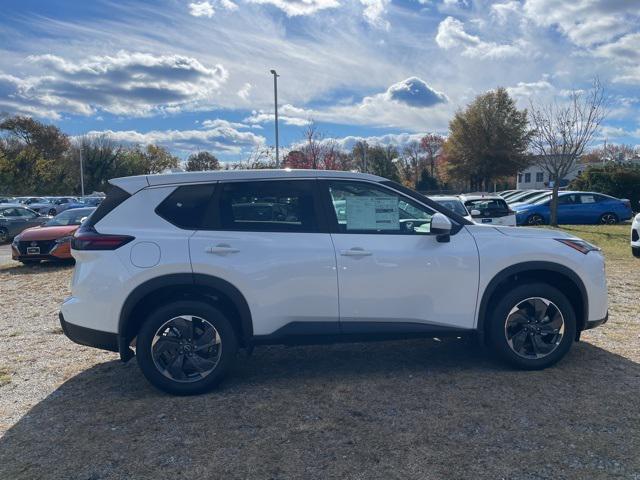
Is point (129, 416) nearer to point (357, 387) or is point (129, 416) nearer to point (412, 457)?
point (357, 387)

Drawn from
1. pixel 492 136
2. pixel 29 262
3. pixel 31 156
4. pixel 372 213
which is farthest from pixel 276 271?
pixel 31 156

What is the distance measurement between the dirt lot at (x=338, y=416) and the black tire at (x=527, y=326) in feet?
0.49

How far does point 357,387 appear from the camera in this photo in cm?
420

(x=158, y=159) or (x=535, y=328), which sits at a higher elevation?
(x=158, y=159)

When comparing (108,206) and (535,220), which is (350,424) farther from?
(535,220)

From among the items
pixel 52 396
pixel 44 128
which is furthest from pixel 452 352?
pixel 44 128

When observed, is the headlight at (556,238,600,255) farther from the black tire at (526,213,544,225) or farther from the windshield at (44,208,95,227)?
the black tire at (526,213,544,225)

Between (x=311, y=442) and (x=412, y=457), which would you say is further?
(x=311, y=442)

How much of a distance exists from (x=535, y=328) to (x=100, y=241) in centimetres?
371

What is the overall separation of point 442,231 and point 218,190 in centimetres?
189

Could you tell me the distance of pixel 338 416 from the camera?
369 centimetres

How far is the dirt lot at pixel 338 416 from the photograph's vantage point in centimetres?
306

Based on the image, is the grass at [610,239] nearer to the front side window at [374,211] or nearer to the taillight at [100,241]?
the front side window at [374,211]

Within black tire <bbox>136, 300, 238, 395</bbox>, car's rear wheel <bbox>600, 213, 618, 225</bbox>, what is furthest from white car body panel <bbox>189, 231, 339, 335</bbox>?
car's rear wheel <bbox>600, 213, 618, 225</bbox>
